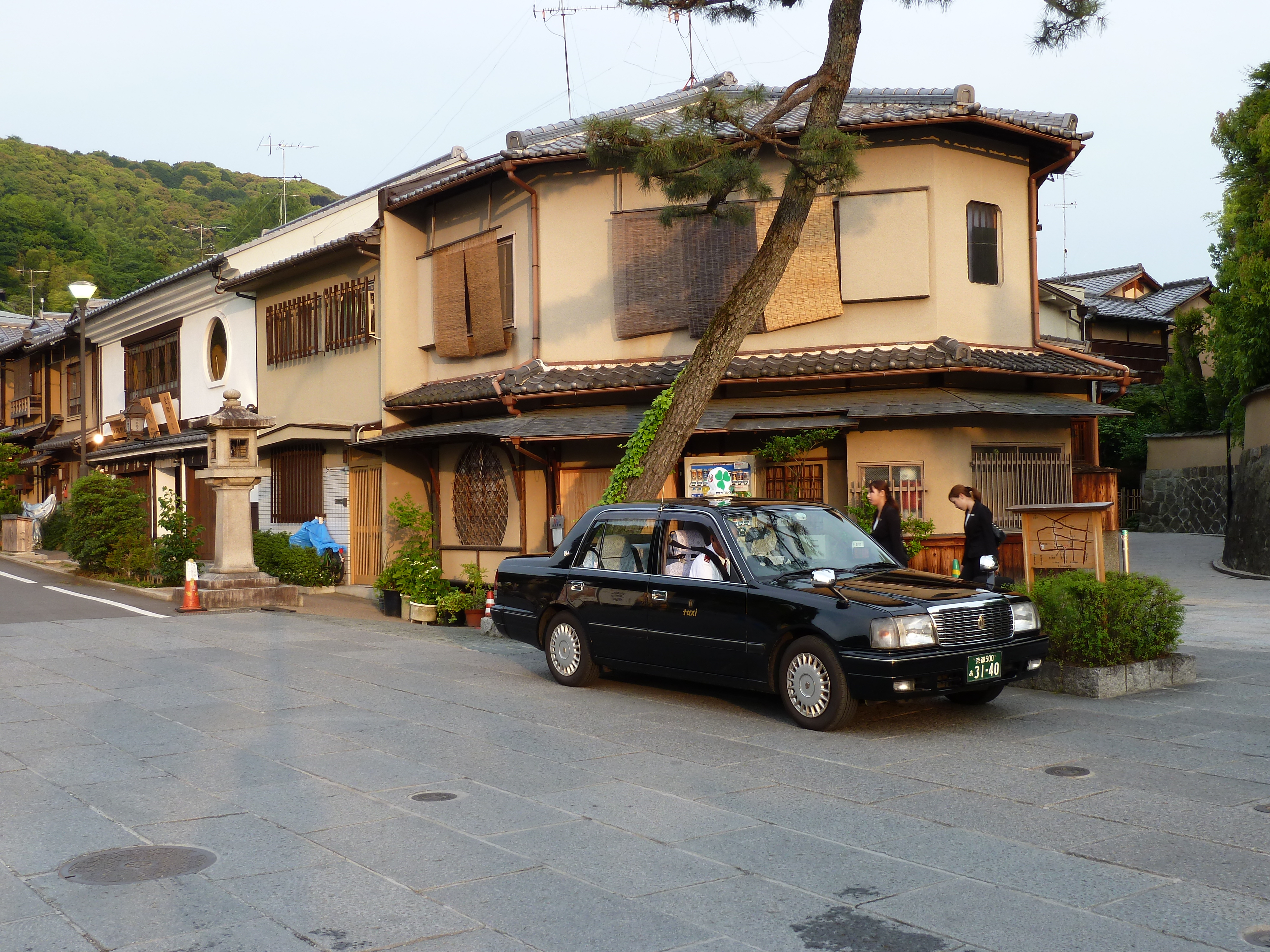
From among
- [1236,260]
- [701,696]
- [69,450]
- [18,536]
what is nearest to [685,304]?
[701,696]

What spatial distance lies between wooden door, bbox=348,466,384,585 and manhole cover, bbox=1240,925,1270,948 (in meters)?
17.1

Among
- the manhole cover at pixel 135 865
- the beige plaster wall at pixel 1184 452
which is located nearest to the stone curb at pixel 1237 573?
the beige plaster wall at pixel 1184 452

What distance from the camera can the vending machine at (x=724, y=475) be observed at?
1545 centimetres

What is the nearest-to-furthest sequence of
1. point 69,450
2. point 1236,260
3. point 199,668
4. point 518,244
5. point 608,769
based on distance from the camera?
point 608,769 → point 199,668 → point 518,244 → point 1236,260 → point 69,450

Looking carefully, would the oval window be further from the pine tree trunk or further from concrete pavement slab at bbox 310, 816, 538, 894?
concrete pavement slab at bbox 310, 816, 538, 894

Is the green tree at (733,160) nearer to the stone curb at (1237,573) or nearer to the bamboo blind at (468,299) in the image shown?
the bamboo blind at (468,299)

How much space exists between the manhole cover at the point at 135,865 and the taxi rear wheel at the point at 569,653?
195 inches

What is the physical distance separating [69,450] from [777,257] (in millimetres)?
28801

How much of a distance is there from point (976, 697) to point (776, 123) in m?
8.68

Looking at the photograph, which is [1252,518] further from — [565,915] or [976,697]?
[565,915]

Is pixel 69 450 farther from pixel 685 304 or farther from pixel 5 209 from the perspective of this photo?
pixel 5 209

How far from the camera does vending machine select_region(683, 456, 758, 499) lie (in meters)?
15.4

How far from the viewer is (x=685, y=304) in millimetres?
16031

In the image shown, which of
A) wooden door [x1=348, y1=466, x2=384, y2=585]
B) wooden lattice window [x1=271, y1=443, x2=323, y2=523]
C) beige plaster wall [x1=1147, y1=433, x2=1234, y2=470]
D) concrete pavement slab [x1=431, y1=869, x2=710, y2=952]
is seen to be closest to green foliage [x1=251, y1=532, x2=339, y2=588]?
wooden door [x1=348, y1=466, x2=384, y2=585]
